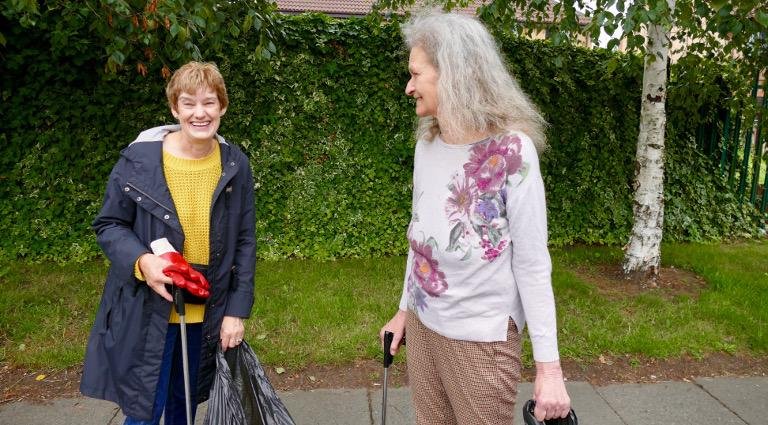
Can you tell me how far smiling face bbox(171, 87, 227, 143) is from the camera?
1.99 m

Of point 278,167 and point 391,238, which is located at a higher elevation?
point 278,167

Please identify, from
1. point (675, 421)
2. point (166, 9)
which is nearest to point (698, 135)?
point (675, 421)

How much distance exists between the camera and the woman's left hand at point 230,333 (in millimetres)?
2127

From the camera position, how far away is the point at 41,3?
496 cm

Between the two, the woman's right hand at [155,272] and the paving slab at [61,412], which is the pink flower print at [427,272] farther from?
the paving slab at [61,412]

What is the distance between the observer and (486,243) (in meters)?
1.62

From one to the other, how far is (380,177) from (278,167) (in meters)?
1.10

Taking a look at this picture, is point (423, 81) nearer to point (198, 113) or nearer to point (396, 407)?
point (198, 113)

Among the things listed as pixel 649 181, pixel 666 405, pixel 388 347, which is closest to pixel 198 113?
pixel 388 347

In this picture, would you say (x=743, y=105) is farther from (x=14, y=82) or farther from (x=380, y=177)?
(x=14, y=82)

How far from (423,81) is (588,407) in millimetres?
2479

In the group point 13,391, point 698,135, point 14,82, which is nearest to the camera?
point 13,391

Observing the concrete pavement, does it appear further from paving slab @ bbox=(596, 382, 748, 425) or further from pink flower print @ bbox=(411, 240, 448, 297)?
pink flower print @ bbox=(411, 240, 448, 297)

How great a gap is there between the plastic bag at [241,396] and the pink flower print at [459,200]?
37.6 inches
